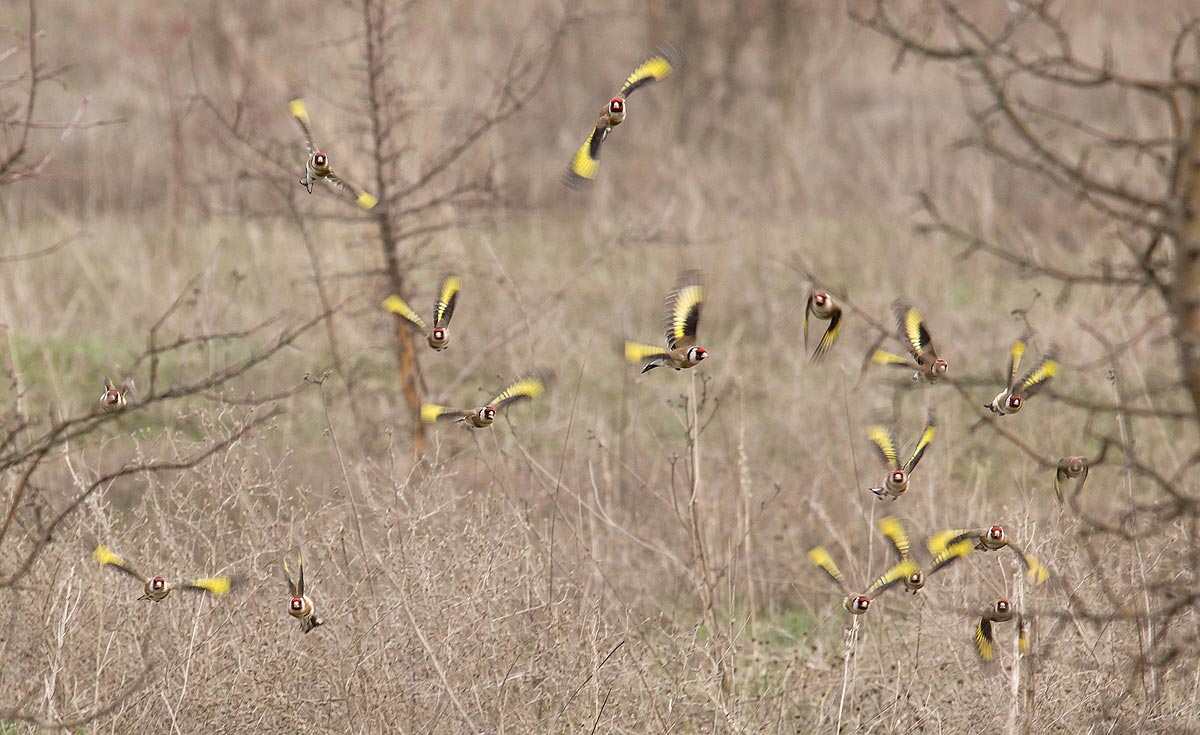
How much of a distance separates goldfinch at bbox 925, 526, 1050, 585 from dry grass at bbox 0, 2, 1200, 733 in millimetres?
112

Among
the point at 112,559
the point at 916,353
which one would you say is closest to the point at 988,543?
the point at 916,353

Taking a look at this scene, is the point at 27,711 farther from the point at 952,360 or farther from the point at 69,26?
the point at 69,26

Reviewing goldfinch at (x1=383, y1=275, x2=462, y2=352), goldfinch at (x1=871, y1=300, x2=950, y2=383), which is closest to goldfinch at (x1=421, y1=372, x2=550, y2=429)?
goldfinch at (x1=383, y1=275, x2=462, y2=352)

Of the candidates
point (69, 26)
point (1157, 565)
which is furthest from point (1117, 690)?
point (69, 26)

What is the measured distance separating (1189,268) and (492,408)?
5.21 feet

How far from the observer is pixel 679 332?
3.48m

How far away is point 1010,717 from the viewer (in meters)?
3.29

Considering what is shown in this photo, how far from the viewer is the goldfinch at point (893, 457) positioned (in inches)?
126

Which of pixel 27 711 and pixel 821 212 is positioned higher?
pixel 821 212

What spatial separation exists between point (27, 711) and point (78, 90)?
1382cm

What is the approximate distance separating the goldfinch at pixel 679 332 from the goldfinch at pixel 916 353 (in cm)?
43

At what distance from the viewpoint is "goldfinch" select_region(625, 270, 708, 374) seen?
3213 millimetres

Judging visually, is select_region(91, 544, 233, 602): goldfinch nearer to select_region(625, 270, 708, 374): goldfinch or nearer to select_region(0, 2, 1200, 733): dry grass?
select_region(0, 2, 1200, 733): dry grass

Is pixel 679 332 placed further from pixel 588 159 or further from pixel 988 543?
A: pixel 988 543
